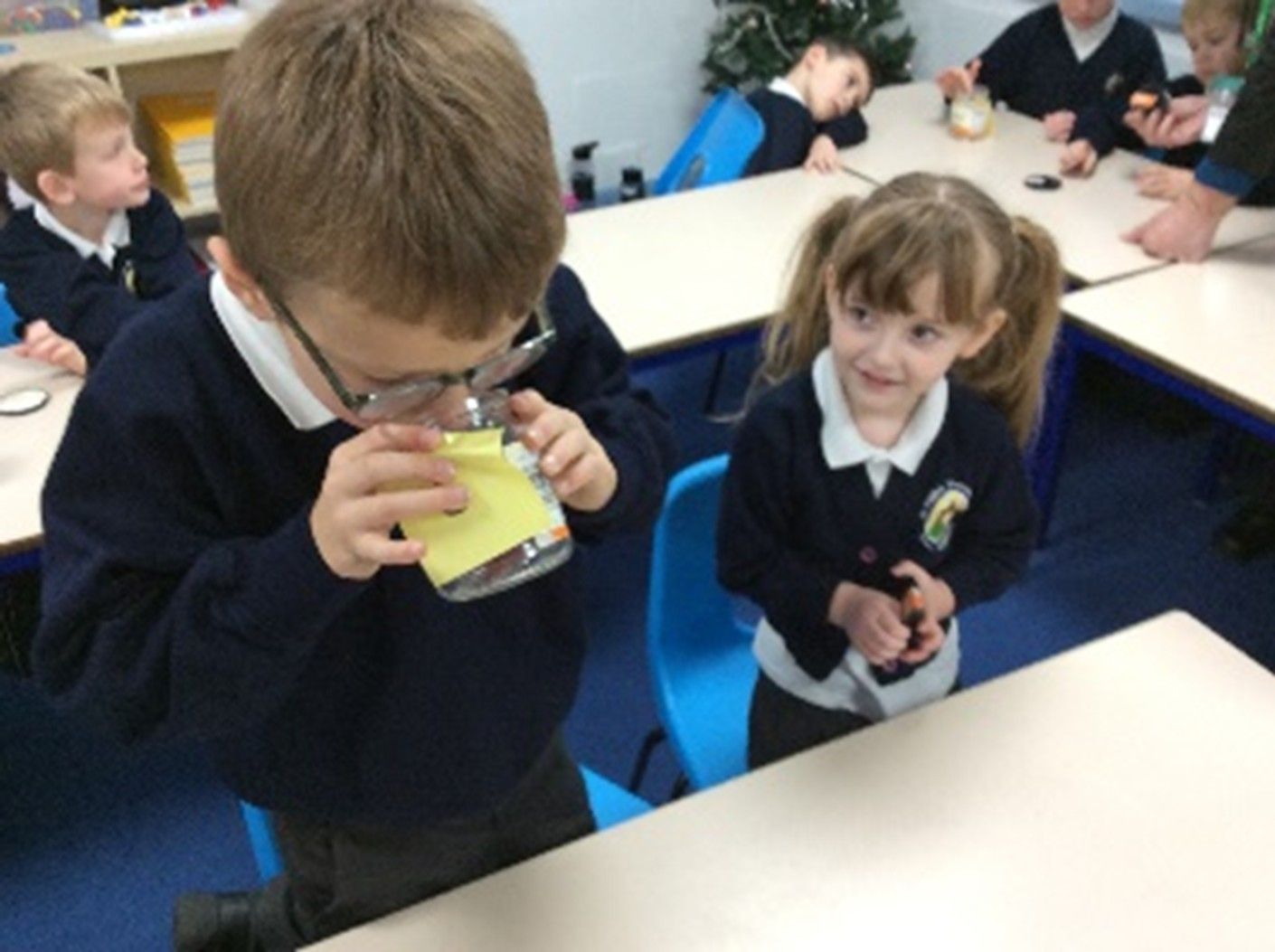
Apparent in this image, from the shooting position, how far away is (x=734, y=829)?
105 centimetres

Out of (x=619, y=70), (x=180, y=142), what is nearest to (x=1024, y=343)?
Answer: (x=180, y=142)

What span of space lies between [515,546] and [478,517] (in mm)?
30

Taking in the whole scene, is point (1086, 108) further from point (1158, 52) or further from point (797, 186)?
point (797, 186)

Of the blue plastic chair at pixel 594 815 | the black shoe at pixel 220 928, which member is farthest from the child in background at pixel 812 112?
the black shoe at pixel 220 928

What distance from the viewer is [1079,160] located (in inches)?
111

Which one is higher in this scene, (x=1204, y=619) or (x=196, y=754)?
(x=1204, y=619)

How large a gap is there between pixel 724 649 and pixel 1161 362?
961 millimetres

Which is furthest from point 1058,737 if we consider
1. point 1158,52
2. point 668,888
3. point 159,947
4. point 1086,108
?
point 1158,52

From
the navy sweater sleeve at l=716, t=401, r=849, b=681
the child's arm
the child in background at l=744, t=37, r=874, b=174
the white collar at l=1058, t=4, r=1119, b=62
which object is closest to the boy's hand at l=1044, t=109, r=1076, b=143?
the white collar at l=1058, t=4, r=1119, b=62

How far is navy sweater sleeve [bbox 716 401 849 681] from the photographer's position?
1.40 m

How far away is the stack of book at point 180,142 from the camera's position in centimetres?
341

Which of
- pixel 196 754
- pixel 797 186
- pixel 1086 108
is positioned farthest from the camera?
pixel 1086 108

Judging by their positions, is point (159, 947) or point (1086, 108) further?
point (1086, 108)

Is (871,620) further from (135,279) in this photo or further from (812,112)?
(812,112)
